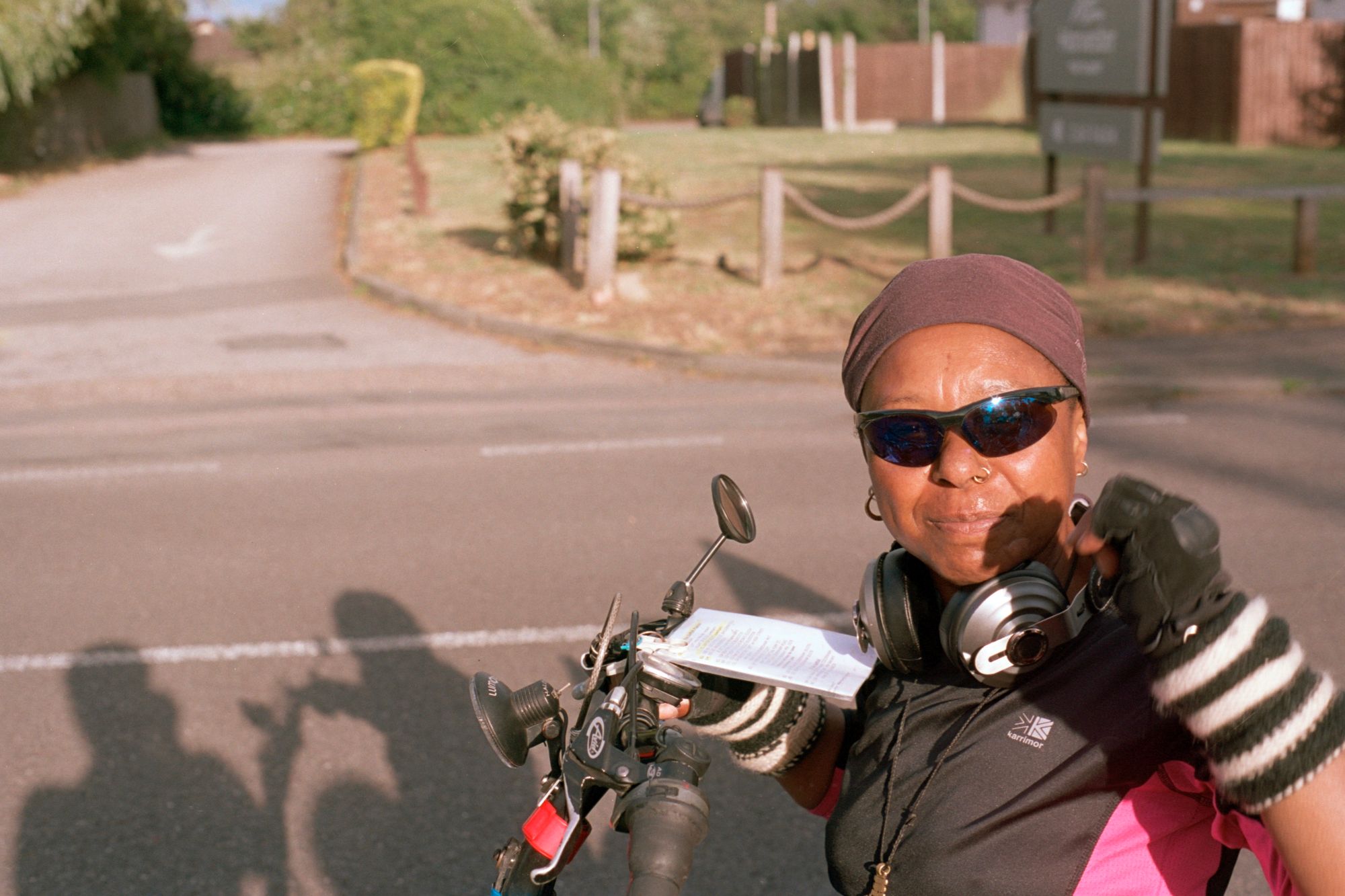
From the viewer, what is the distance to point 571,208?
13.6m

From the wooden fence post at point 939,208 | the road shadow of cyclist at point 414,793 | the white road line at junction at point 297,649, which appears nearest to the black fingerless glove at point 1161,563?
the road shadow of cyclist at point 414,793

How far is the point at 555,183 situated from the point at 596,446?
6.75 meters

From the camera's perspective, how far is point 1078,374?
A: 1.76m

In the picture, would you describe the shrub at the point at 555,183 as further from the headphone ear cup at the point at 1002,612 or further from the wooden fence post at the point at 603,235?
the headphone ear cup at the point at 1002,612

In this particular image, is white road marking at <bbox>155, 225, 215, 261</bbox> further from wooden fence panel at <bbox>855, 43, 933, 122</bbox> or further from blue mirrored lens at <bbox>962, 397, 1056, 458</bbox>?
wooden fence panel at <bbox>855, 43, 933, 122</bbox>

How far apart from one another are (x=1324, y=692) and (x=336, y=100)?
158ft

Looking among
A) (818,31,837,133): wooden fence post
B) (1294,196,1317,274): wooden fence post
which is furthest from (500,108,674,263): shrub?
(818,31,837,133): wooden fence post

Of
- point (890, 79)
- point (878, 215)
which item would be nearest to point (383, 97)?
point (878, 215)

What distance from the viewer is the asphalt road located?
A: 3.87 metres

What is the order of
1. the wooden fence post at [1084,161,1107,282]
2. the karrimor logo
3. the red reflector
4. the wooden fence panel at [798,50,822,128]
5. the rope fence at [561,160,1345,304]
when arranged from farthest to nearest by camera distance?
1. the wooden fence panel at [798,50,822,128]
2. the rope fence at [561,160,1345,304]
3. the wooden fence post at [1084,161,1107,282]
4. the karrimor logo
5. the red reflector

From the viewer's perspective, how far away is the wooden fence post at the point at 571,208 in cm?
1362

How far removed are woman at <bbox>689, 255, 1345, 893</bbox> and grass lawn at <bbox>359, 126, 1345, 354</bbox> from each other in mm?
9254

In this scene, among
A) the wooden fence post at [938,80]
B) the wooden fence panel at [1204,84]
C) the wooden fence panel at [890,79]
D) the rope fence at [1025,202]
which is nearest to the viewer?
the rope fence at [1025,202]

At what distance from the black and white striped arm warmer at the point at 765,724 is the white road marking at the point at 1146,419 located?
691cm
